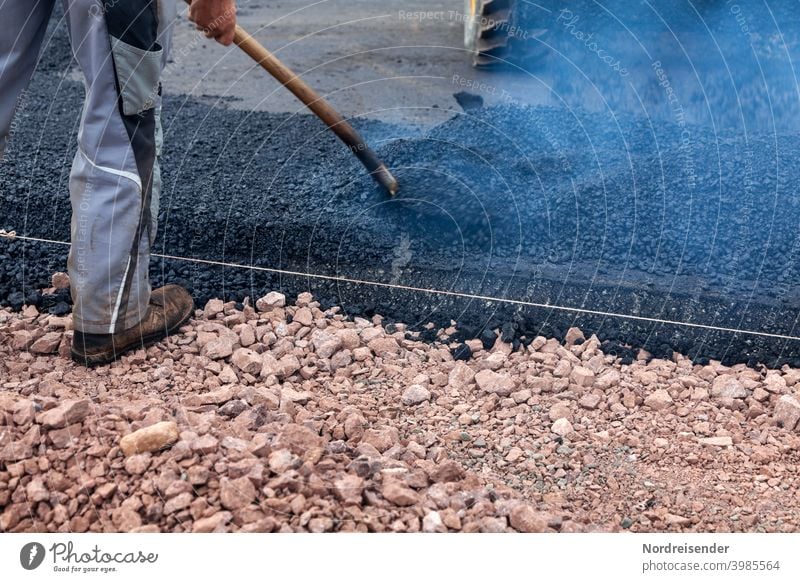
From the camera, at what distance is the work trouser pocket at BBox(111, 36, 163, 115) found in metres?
2.69

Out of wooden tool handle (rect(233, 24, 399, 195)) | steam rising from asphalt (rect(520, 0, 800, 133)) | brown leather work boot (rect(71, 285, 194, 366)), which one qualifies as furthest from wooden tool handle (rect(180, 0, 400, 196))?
steam rising from asphalt (rect(520, 0, 800, 133))

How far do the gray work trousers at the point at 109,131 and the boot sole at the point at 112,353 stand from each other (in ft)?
0.32

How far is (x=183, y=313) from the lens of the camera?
132 inches

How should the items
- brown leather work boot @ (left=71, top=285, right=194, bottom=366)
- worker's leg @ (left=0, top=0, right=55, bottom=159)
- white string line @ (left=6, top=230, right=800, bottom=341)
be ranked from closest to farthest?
worker's leg @ (left=0, top=0, right=55, bottom=159), brown leather work boot @ (left=71, top=285, right=194, bottom=366), white string line @ (left=6, top=230, right=800, bottom=341)

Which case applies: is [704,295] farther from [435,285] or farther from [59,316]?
[59,316]

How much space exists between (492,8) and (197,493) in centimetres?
465

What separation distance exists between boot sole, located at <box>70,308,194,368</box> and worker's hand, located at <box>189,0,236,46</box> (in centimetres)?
115

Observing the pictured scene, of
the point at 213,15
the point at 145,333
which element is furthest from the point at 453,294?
the point at 213,15

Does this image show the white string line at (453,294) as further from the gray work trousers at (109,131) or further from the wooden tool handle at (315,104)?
the gray work trousers at (109,131)

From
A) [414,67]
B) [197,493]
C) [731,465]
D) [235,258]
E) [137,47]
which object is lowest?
[197,493]

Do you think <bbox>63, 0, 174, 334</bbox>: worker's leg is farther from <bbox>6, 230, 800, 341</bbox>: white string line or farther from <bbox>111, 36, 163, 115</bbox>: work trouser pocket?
<bbox>6, 230, 800, 341</bbox>: white string line

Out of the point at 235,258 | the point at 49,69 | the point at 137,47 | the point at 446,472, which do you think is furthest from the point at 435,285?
the point at 49,69

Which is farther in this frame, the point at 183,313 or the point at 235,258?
the point at 235,258

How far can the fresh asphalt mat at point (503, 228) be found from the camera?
354 cm
